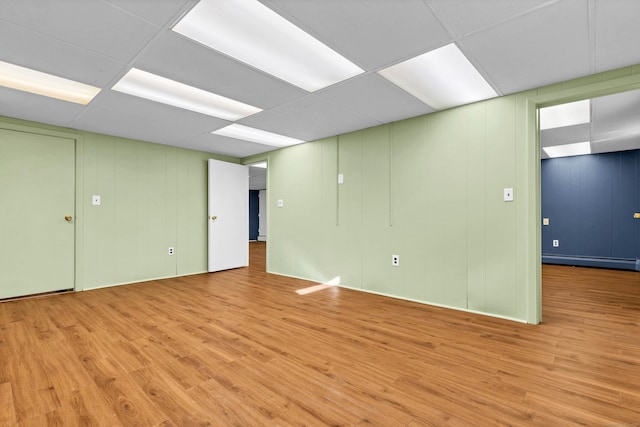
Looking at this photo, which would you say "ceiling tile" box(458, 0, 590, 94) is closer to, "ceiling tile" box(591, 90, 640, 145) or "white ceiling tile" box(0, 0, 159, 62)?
"ceiling tile" box(591, 90, 640, 145)

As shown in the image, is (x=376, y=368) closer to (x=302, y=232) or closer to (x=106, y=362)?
(x=106, y=362)

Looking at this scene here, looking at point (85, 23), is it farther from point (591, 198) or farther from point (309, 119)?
point (591, 198)

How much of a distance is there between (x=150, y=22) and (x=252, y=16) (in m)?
0.63

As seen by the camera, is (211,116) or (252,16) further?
(211,116)

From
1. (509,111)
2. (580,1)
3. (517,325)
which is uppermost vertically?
(580,1)

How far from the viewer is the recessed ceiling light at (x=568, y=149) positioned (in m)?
5.38

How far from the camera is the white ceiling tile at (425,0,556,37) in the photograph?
1.69 m

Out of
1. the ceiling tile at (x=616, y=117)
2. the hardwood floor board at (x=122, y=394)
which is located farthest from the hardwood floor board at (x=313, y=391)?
the ceiling tile at (x=616, y=117)

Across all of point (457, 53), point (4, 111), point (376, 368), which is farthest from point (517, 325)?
point (4, 111)

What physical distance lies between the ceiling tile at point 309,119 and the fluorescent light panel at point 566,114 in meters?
2.19

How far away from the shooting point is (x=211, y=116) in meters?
3.62

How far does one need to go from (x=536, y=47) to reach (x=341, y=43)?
54.8 inches

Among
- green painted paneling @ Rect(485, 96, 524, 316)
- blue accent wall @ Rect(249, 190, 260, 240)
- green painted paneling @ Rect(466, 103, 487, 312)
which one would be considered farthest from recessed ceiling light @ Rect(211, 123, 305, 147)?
blue accent wall @ Rect(249, 190, 260, 240)

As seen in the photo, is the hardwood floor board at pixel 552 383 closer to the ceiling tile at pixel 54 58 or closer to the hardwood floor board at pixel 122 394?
the hardwood floor board at pixel 122 394
